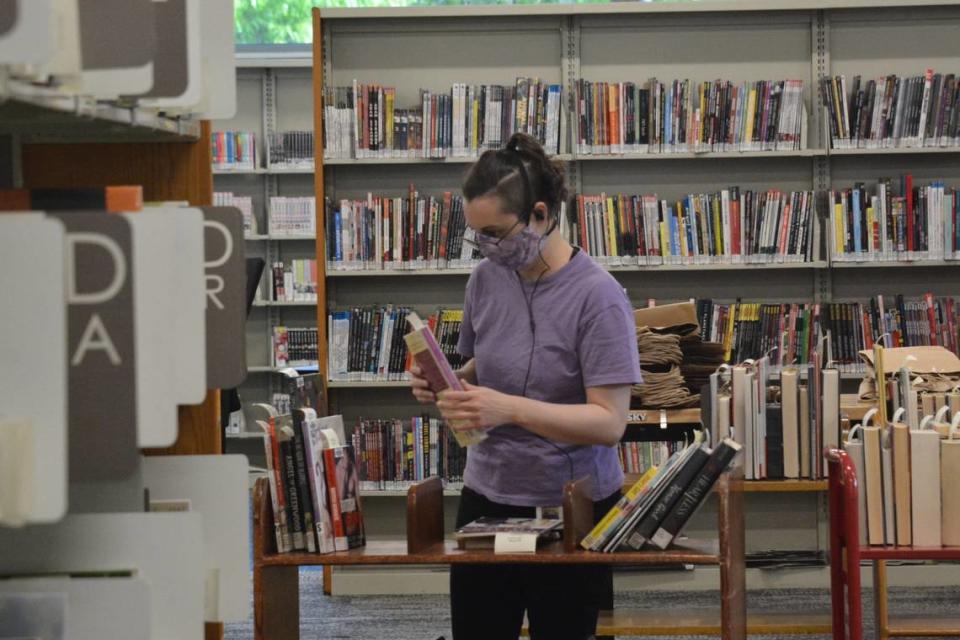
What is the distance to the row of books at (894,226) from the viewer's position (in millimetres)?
5246

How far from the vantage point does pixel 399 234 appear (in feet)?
17.4

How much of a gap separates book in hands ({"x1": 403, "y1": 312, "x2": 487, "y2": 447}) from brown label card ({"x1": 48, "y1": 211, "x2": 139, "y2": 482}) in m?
1.30

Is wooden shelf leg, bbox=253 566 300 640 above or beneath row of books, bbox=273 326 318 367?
beneath

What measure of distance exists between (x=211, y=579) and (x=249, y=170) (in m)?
7.77

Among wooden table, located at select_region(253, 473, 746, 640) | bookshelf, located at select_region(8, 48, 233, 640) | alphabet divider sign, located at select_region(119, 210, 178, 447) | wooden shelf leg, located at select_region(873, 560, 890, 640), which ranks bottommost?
wooden shelf leg, located at select_region(873, 560, 890, 640)

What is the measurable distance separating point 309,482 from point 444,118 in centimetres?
304

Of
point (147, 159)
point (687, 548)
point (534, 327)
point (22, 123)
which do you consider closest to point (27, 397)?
point (22, 123)

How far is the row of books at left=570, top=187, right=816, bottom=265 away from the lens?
17.3ft

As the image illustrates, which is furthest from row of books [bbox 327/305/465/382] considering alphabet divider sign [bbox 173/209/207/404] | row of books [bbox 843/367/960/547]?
alphabet divider sign [bbox 173/209/207/404]

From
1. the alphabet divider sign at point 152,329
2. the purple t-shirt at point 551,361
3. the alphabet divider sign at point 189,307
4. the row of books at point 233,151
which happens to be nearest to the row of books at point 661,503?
the purple t-shirt at point 551,361

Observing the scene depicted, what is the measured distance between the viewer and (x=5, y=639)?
3.54 feet

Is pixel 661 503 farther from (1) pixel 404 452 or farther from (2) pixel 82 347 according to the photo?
(1) pixel 404 452

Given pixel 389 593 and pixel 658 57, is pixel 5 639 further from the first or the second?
pixel 658 57

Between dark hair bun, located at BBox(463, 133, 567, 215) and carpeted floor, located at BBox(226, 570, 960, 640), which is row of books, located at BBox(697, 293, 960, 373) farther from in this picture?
dark hair bun, located at BBox(463, 133, 567, 215)
